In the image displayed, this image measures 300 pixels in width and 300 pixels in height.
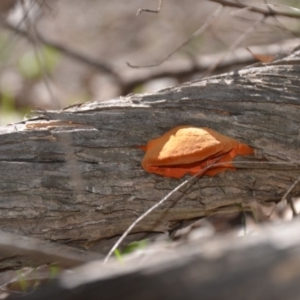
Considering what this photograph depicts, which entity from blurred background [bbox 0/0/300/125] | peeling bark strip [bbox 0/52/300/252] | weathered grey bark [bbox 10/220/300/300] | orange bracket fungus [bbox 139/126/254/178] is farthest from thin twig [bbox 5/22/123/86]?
weathered grey bark [bbox 10/220/300/300]

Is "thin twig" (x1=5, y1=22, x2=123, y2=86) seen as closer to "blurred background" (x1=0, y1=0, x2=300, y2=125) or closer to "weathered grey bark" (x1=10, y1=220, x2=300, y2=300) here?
"blurred background" (x1=0, y1=0, x2=300, y2=125)

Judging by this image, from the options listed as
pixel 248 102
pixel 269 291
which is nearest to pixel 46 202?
pixel 248 102

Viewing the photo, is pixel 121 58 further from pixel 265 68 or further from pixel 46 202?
pixel 46 202

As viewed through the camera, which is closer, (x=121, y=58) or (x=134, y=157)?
(x=134, y=157)

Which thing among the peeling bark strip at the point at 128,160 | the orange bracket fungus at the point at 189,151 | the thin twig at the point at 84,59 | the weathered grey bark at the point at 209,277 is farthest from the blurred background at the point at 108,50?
the weathered grey bark at the point at 209,277

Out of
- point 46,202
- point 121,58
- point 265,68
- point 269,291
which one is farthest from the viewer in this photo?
point 121,58

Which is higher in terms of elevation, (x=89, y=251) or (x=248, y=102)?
(x=248, y=102)

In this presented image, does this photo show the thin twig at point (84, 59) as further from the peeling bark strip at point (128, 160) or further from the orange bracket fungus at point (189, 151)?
the orange bracket fungus at point (189, 151)

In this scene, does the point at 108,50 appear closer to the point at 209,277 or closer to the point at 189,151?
the point at 189,151
